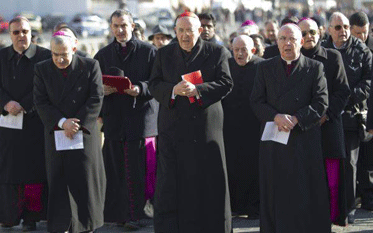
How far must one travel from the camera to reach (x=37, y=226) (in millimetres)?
9328

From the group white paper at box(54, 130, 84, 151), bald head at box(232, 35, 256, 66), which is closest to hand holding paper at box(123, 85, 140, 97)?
white paper at box(54, 130, 84, 151)

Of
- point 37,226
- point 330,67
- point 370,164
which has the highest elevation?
point 330,67

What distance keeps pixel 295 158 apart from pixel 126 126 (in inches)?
82.3

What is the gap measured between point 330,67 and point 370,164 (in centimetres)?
196

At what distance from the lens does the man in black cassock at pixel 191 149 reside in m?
8.05

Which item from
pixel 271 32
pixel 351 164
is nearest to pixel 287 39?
pixel 351 164

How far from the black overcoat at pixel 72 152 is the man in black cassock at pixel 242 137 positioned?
1.75 m

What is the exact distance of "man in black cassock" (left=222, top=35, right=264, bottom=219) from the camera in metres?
9.43

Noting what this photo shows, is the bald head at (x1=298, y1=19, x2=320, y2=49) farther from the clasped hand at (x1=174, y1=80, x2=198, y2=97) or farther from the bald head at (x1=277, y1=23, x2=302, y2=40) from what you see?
the clasped hand at (x1=174, y1=80, x2=198, y2=97)

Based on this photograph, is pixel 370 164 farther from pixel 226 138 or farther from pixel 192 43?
pixel 192 43

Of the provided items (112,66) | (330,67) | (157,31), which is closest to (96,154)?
(112,66)

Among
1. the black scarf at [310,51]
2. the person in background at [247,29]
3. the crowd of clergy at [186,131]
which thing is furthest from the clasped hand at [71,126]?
the person in background at [247,29]

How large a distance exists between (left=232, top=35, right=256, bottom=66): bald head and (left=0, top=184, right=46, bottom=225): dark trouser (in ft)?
8.03

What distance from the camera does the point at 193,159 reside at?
8.07m
